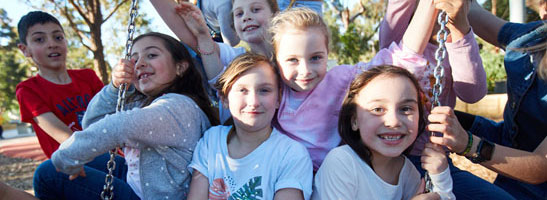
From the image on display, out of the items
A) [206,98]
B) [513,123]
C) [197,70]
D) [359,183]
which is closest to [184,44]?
[197,70]

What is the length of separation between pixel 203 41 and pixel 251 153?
0.75 meters

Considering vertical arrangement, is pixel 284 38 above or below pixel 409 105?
above

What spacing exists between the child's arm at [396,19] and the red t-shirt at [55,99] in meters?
2.76

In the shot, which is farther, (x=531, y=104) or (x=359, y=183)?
(x=531, y=104)

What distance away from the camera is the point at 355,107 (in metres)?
1.73

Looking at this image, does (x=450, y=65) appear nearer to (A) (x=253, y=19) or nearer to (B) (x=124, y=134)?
(A) (x=253, y=19)

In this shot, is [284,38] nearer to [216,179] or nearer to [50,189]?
[216,179]

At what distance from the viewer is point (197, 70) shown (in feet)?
7.34

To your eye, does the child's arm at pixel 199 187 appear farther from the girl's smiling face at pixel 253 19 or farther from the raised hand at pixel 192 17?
the girl's smiling face at pixel 253 19

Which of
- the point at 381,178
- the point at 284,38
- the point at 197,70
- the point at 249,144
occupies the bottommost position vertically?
the point at 381,178

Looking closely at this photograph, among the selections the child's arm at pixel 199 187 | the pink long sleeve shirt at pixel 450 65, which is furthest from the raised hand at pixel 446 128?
the child's arm at pixel 199 187

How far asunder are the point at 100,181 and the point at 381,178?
4.77 ft

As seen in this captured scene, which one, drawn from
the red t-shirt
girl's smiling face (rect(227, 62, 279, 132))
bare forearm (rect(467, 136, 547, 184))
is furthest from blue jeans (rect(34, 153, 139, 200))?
bare forearm (rect(467, 136, 547, 184))

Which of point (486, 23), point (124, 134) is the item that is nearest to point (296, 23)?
point (124, 134)
